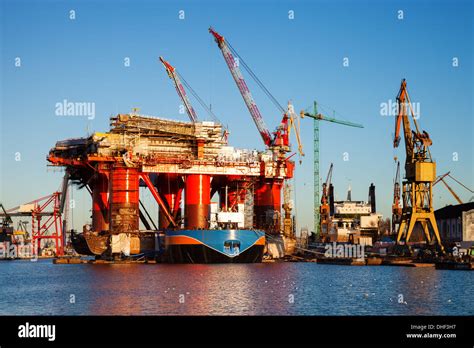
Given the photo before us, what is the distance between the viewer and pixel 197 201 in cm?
9650

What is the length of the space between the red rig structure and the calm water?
38.5ft

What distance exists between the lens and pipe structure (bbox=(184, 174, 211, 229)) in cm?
9531

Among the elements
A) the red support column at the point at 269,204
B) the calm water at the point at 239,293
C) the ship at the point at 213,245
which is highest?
the red support column at the point at 269,204

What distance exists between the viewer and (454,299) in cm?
5188

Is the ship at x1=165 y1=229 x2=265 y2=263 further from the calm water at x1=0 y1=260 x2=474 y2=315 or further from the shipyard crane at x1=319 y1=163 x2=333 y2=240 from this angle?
the shipyard crane at x1=319 y1=163 x2=333 y2=240

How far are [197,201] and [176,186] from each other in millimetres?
13580

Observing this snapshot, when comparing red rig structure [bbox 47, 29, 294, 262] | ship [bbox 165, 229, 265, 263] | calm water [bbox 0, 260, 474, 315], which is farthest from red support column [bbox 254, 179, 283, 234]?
calm water [bbox 0, 260, 474, 315]

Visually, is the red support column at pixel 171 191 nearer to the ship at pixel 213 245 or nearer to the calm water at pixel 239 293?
the ship at pixel 213 245

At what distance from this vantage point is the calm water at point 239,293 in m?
46.5

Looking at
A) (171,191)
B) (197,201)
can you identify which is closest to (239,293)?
(197,201)

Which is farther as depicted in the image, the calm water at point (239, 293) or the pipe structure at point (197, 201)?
the pipe structure at point (197, 201)

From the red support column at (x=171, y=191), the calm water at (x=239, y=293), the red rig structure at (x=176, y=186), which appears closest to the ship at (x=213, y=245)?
the red rig structure at (x=176, y=186)

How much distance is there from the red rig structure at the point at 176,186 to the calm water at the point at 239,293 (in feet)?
38.5
